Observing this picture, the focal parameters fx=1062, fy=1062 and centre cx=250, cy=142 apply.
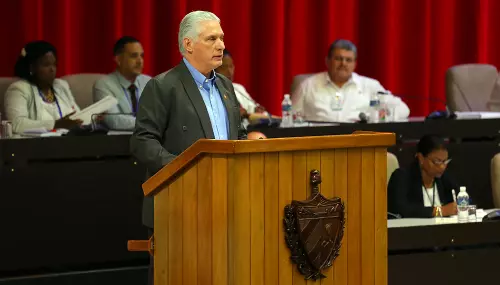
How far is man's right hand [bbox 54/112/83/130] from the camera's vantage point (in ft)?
19.3

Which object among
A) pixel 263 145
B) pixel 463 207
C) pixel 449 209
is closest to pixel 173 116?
Result: pixel 263 145

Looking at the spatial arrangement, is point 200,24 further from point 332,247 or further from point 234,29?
point 234,29

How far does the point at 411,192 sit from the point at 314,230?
8.34 feet

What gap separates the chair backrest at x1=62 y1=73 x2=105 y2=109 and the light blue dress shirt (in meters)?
3.18

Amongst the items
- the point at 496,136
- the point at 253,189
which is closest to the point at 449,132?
the point at 496,136

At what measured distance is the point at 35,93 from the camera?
625 cm

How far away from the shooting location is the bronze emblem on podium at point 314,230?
296 cm

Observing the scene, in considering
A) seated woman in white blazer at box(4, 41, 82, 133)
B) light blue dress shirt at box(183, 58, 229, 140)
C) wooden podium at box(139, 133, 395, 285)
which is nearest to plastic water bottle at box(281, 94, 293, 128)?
seated woman in white blazer at box(4, 41, 82, 133)

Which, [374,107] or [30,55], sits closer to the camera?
[30,55]

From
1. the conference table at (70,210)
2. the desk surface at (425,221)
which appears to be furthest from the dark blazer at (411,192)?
the conference table at (70,210)

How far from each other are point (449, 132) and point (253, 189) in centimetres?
378

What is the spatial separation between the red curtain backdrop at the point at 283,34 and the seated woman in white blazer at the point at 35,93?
4.52 ft

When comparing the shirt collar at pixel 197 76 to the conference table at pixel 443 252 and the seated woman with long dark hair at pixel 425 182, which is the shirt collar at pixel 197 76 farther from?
the seated woman with long dark hair at pixel 425 182

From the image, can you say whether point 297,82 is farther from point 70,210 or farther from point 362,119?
point 70,210
